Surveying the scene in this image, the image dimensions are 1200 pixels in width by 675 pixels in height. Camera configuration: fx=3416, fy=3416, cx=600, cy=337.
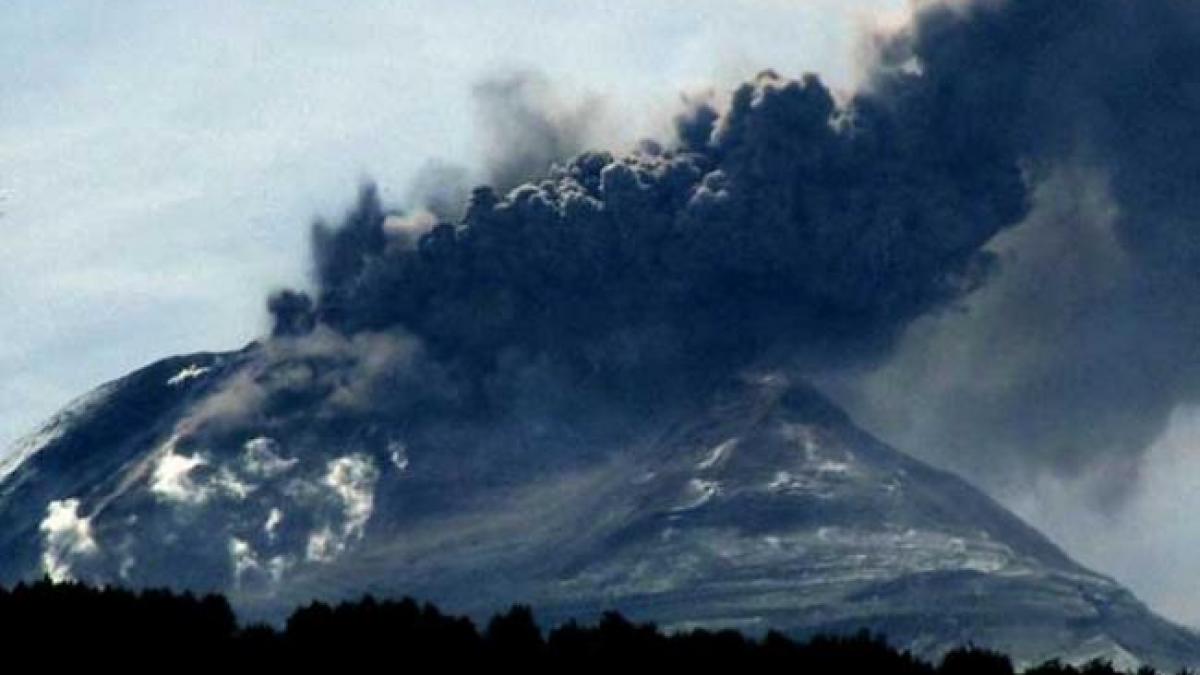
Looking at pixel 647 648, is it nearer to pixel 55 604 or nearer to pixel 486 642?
pixel 486 642

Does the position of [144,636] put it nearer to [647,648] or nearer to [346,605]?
[346,605]

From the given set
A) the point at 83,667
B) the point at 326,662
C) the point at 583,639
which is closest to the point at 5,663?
the point at 83,667

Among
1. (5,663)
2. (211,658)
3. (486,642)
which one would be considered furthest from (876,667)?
(5,663)

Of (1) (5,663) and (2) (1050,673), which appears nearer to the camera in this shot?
(1) (5,663)

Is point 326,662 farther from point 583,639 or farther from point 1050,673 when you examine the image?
point 1050,673

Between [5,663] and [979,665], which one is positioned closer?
[5,663]
